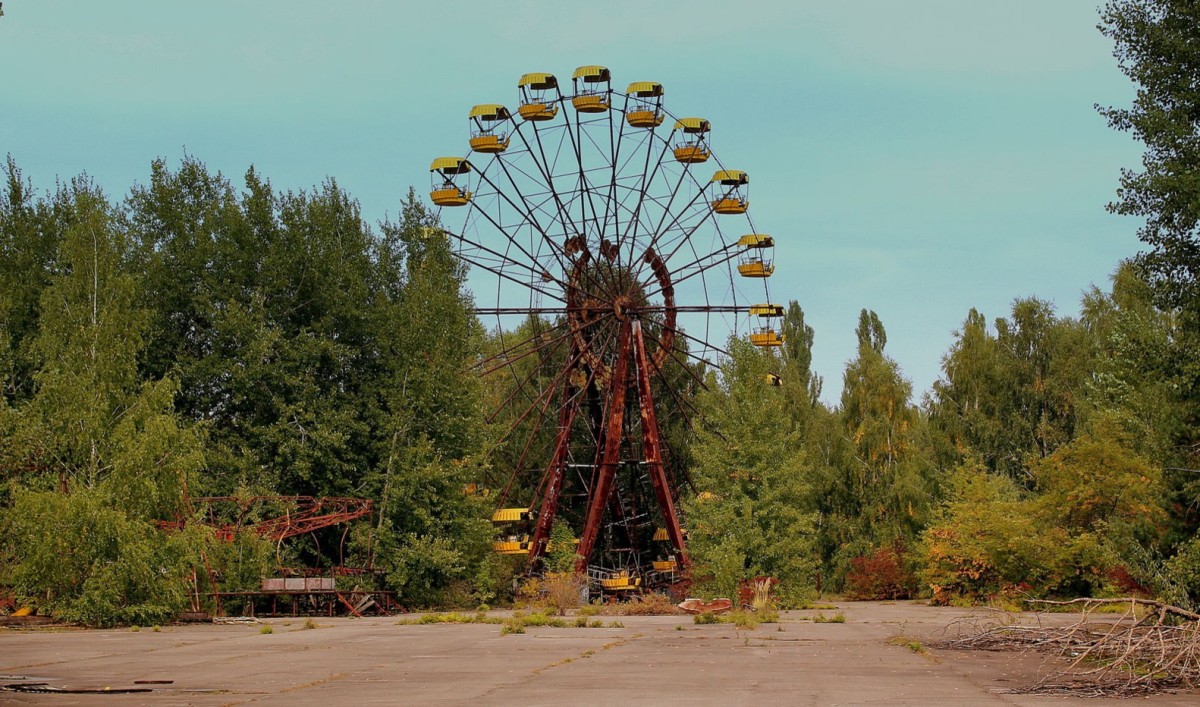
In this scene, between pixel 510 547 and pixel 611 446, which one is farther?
pixel 510 547

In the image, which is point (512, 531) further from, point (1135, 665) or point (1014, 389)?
point (1135, 665)

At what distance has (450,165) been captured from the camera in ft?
139

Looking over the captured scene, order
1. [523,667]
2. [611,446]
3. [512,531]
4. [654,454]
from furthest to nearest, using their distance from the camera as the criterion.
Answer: [512,531] < [611,446] < [654,454] < [523,667]

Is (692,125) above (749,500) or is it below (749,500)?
above

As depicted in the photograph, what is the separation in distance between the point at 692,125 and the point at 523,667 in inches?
1165

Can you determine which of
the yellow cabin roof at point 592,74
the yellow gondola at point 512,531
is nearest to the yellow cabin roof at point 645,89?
the yellow cabin roof at point 592,74

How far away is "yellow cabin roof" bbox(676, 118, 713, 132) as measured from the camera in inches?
1649

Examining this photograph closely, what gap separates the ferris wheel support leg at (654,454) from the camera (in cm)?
3875

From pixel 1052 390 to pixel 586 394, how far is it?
20.6 meters

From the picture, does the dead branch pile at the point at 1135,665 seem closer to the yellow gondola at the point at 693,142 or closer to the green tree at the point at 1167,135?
the green tree at the point at 1167,135

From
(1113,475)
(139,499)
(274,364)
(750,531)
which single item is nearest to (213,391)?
(274,364)

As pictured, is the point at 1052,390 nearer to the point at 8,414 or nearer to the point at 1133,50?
the point at 1133,50

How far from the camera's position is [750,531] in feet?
115

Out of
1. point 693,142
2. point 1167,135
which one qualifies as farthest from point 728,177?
point 1167,135
